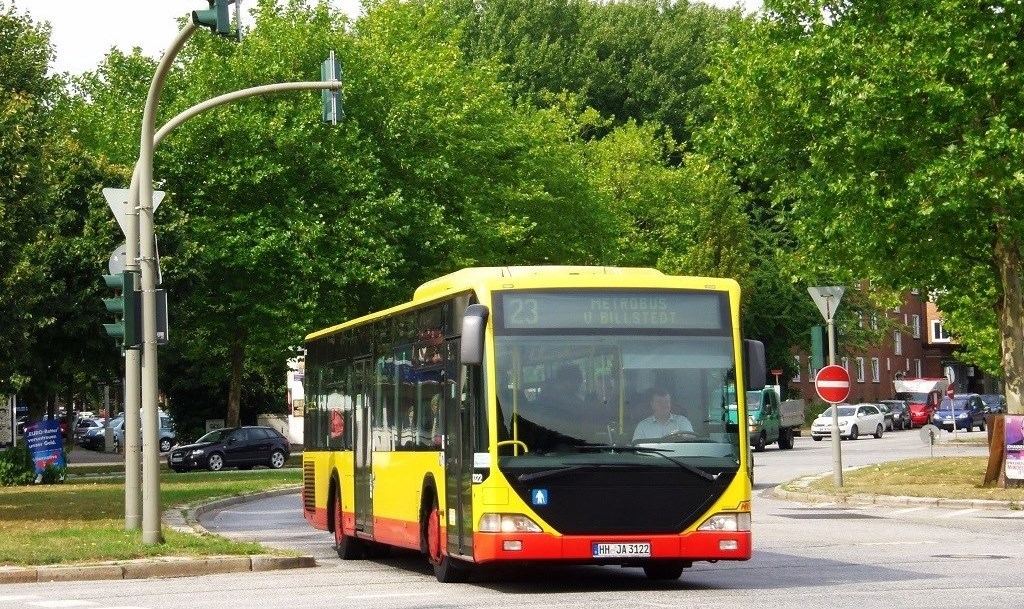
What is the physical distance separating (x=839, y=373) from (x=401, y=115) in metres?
21.7

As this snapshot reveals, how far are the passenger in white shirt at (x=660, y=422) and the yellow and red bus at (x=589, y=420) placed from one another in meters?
0.02

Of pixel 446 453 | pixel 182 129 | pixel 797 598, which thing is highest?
pixel 182 129

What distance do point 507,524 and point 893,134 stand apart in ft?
56.3

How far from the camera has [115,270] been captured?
2248 cm

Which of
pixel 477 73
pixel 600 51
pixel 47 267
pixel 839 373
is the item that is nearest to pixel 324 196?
pixel 47 267

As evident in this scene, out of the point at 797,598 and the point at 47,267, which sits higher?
the point at 47,267

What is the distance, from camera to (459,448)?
15.0 m

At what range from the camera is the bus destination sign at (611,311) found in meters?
14.9

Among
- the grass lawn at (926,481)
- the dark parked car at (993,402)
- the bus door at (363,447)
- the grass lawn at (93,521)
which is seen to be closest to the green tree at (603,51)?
the dark parked car at (993,402)

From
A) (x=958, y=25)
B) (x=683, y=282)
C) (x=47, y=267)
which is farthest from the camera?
(x=47, y=267)

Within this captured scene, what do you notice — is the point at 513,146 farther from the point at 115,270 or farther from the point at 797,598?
the point at 797,598

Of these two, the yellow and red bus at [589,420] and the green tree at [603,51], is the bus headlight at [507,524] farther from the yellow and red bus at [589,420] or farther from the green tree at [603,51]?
the green tree at [603,51]

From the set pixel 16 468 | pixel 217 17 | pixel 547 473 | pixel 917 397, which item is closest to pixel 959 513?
pixel 547 473

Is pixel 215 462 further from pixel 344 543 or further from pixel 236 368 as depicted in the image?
pixel 344 543
